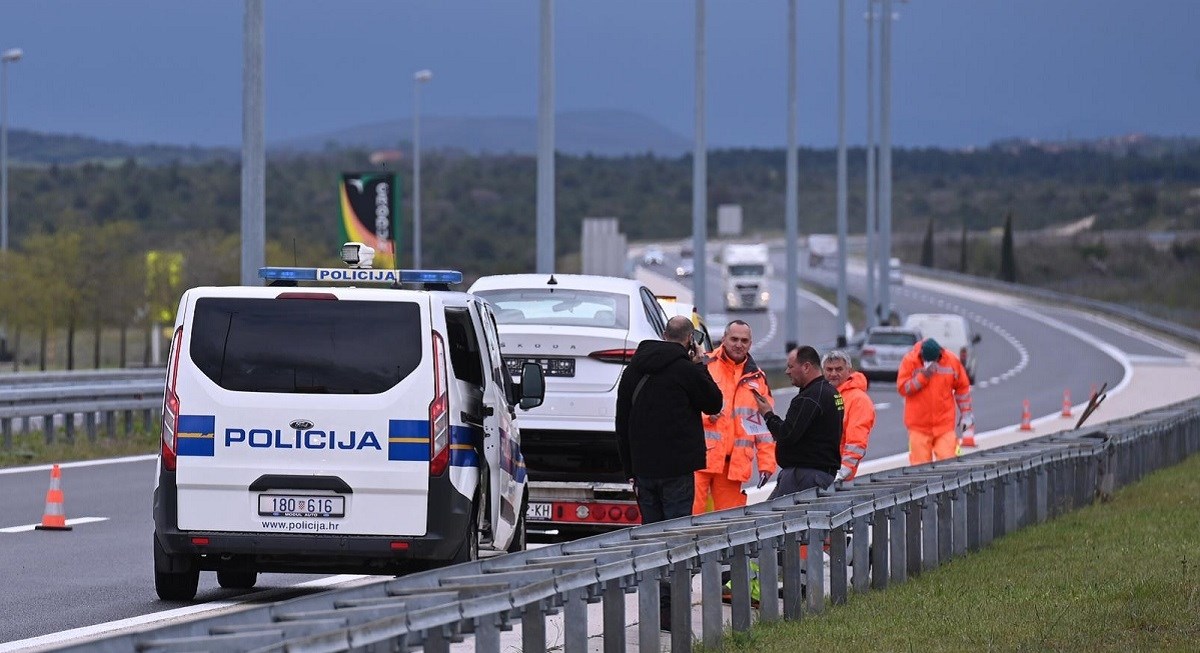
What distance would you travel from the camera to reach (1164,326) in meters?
83.7

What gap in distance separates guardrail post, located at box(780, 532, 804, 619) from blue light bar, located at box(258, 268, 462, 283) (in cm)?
260

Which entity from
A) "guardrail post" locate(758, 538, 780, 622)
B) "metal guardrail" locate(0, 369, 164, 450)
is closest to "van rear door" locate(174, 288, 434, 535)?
"guardrail post" locate(758, 538, 780, 622)

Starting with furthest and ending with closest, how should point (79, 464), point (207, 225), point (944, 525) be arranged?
1. point (207, 225)
2. point (79, 464)
3. point (944, 525)

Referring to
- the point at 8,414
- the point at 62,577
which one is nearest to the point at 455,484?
the point at 62,577

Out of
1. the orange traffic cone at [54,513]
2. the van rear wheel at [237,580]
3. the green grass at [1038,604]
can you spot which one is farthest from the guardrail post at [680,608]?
the orange traffic cone at [54,513]

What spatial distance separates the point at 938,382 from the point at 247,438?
30.4 feet

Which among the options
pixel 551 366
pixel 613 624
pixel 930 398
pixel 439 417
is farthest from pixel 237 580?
pixel 930 398

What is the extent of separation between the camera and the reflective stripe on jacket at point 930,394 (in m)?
18.9

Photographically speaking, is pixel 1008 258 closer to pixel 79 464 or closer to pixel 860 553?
pixel 79 464

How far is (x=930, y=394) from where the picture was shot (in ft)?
62.1

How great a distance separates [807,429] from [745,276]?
266 feet

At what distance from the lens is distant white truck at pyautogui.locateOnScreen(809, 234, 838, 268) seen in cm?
13200

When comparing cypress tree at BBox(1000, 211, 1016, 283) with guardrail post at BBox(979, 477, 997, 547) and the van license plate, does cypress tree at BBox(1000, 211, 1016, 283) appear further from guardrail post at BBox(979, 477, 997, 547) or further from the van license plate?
the van license plate

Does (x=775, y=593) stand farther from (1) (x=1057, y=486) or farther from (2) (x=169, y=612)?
(1) (x=1057, y=486)
